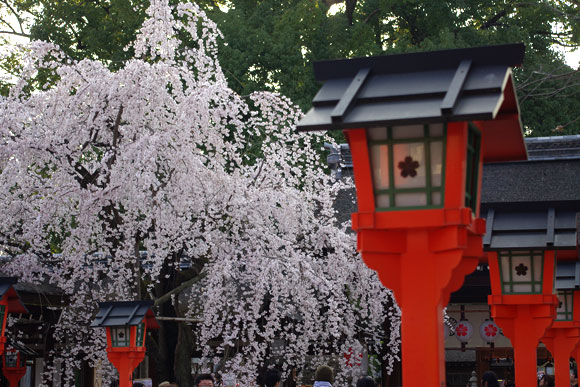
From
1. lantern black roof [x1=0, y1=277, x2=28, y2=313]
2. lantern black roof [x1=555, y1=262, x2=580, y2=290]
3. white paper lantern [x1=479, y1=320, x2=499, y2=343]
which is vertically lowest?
white paper lantern [x1=479, y1=320, x2=499, y2=343]

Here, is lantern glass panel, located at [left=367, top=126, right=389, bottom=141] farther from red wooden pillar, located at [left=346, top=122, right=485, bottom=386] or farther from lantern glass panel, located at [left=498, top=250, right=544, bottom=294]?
lantern glass panel, located at [left=498, top=250, right=544, bottom=294]

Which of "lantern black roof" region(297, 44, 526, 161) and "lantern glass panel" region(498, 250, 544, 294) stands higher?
"lantern black roof" region(297, 44, 526, 161)

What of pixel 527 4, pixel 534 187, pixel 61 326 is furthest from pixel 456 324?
A: pixel 527 4

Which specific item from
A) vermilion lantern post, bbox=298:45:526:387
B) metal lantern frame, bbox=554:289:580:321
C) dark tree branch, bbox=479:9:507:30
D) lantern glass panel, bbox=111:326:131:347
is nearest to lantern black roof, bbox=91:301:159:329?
lantern glass panel, bbox=111:326:131:347

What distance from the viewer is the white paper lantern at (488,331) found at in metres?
18.4

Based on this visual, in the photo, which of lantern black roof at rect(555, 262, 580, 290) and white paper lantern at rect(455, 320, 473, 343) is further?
white paper lantern at rect(455, 320, 473, 343)

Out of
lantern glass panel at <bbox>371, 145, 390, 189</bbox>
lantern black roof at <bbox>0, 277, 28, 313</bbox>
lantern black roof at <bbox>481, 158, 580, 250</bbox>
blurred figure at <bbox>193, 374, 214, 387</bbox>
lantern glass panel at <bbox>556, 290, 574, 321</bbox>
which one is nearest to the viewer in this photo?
lantern glass panel at <bbox>371, 145, 390, 189</bbox>

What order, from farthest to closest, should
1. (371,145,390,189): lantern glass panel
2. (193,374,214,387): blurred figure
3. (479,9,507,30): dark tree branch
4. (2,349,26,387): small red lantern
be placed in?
(479,9,507,30): dark tree branch → (2,349,26,387): small red lantern → (193,374,214,387): blurred figure → (371,145,390,189): lantern glass panel

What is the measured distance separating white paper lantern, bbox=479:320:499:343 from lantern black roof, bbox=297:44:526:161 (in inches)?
550

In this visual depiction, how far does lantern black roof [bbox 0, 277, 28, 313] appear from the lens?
1045cm

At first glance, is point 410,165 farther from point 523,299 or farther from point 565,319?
point 565,319

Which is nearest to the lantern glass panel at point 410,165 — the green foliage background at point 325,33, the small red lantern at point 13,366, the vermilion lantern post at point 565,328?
the vermilion lantern post at point 565,328

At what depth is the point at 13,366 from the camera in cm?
1577

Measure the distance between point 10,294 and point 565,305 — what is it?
767 cm
